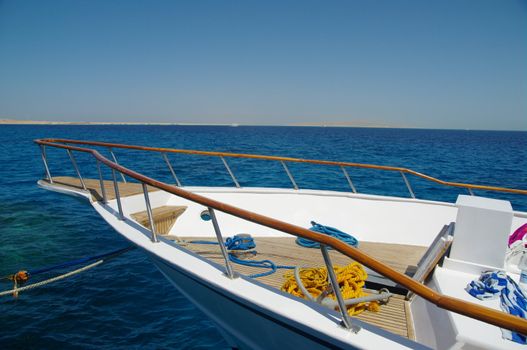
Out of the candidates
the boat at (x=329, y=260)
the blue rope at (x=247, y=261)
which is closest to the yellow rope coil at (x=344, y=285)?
the boat at (x=329, y=260)

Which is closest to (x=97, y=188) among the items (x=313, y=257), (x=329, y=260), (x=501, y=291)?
(x=313, y=257)

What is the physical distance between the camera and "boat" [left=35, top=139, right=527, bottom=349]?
6.47 ft

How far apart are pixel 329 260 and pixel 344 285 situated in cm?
102

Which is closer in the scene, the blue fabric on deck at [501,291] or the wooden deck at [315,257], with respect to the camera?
the blue fabric on deck at [501,291]

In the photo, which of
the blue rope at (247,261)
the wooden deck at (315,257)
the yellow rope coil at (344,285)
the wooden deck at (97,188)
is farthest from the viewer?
the wooden deck at (97,188)

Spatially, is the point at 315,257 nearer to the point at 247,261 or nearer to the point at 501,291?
the point at 247,261

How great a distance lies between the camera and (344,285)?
279cm

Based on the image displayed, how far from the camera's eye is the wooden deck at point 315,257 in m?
2.86

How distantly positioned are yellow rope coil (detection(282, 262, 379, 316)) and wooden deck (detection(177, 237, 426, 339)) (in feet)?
0.30

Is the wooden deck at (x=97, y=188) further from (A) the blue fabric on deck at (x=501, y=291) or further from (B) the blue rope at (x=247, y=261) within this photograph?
(A) the blue fabric on deck at (x=501, y=291)

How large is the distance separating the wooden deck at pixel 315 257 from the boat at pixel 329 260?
0.02 metres

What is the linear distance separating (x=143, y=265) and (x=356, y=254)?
6393mm

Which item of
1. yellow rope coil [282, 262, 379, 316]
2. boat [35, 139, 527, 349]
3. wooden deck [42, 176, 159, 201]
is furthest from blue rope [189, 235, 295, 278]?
wooden deck [42, 176, 159, 201]

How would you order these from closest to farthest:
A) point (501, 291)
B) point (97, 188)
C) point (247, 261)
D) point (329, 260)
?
point (329, 260) < point (501, 291) < point (247, 261) < point (97, 188)
